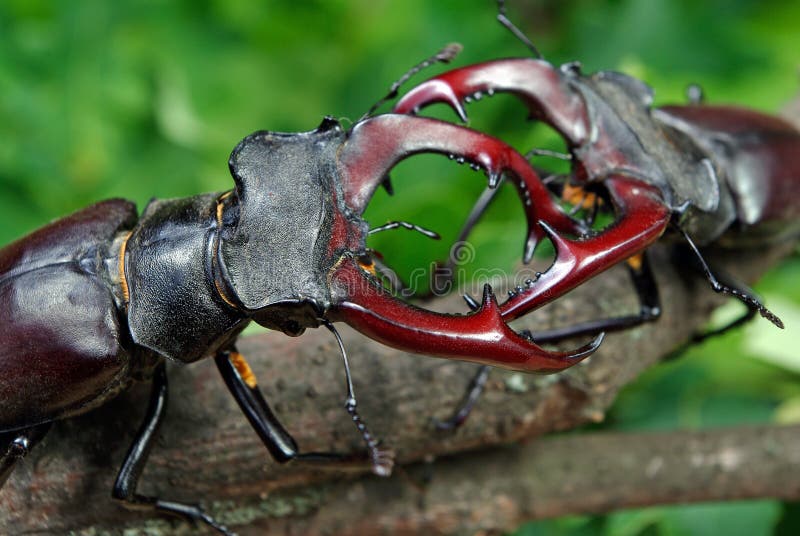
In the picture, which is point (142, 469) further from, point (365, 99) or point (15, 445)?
point (365, 99)

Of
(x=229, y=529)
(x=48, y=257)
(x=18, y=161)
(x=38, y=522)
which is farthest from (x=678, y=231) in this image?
(x=18, y=161)

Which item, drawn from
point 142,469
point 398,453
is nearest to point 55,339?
point 142,469

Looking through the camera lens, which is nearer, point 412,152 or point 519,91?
point 412,152

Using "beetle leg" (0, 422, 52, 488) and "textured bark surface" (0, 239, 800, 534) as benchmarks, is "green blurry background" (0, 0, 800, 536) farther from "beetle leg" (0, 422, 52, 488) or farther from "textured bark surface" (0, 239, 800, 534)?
"beetle leg" (0, 422, 52, 488)

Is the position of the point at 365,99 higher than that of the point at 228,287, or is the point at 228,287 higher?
the point at 228,287

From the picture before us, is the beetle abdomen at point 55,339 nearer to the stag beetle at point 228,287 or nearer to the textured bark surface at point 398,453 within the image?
the stag beetle at point 228,287

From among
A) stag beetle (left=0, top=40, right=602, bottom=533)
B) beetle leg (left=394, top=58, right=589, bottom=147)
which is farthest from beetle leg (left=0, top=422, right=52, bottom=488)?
beetle leg (left=394, top=58, right=589, bottom=147)

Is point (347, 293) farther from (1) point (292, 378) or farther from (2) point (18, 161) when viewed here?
(2) point (18, 161)
